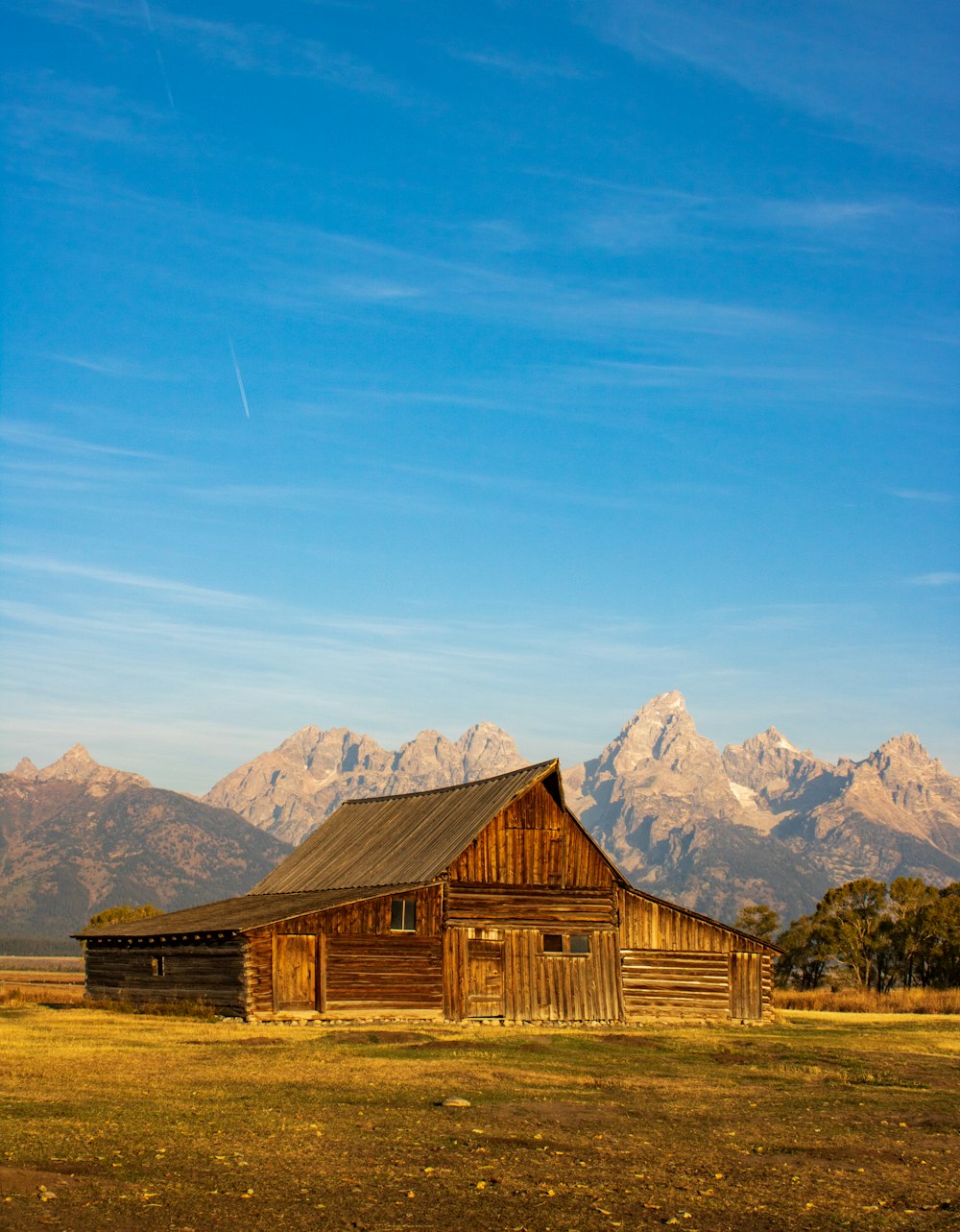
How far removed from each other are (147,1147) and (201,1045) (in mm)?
15186

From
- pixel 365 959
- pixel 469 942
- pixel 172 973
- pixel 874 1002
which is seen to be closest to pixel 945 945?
pixel 874 1002

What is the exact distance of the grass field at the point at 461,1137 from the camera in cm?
1425

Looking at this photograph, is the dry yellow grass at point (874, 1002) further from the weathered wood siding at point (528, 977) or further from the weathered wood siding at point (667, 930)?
the weathered wood siding at point (528, 977)

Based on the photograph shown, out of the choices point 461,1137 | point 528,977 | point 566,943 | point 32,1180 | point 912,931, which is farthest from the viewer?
point 912,931

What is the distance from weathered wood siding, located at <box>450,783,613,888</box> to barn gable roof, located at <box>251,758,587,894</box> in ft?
1.58

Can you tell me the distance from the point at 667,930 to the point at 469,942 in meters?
7.84

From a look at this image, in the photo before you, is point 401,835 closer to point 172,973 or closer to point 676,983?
point 172,973

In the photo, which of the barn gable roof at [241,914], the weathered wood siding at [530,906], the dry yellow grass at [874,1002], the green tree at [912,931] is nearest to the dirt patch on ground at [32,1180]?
the barn gable roof at [241,914]

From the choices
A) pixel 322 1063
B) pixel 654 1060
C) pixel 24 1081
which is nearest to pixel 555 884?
pixel 654 1060

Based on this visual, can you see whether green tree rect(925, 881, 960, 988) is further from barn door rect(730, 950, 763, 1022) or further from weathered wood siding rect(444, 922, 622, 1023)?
weathered wood siding rect(444, 922, 622, 1023)

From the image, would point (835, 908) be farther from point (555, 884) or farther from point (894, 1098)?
point (894, 1098)

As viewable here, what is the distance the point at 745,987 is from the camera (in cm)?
4906

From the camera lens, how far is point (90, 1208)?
44.8 ft

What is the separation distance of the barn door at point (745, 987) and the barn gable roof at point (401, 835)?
8904mm
